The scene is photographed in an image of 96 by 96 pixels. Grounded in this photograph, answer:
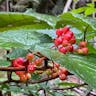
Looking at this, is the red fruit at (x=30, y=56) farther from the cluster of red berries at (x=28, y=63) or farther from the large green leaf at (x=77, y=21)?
the large green leaf at (x=77, y=21)

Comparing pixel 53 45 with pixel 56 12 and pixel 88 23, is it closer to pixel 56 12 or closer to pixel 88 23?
pixel 88 23

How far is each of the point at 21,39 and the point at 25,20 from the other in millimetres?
71

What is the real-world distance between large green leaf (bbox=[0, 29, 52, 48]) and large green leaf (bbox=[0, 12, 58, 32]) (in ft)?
0.11

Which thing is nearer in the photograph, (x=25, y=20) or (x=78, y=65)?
(x=78, y=65)

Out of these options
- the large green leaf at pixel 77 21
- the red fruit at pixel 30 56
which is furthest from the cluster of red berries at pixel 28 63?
the large green leaf at pixel 77 21

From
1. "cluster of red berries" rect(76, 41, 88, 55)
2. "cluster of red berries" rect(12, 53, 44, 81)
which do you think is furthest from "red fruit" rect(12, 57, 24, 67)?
"cluster of red berries" rect(76, 41, 88, 55)

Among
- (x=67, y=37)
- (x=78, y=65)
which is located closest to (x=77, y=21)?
(x=67, y=37)

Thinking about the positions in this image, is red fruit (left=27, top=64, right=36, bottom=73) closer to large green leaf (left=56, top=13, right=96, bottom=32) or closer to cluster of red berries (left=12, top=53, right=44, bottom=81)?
cluster of red berries (left=12, top=53, right=44, bottom=81)

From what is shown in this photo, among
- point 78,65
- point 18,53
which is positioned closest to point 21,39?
point 18,53

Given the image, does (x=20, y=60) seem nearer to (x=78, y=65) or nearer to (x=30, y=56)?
(x=30, y=56)

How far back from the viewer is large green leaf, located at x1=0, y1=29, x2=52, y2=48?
0.59 metres

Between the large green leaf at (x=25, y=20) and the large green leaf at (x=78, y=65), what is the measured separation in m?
0.13

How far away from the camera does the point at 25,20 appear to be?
70 cm

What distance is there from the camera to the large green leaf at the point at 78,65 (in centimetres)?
48
